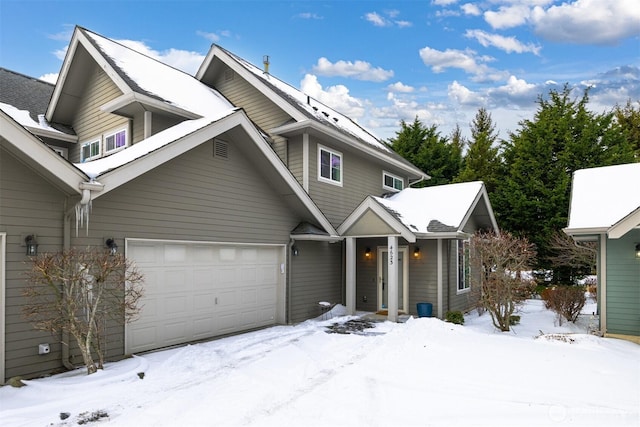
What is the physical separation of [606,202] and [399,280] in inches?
234

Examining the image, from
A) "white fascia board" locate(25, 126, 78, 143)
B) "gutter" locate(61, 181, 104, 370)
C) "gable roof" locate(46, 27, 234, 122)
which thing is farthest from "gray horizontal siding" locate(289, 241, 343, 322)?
"white fascia board" locate(25, 126, 78, 143)

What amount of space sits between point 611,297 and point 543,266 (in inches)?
461

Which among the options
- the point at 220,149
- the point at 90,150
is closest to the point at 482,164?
the point at 220,149

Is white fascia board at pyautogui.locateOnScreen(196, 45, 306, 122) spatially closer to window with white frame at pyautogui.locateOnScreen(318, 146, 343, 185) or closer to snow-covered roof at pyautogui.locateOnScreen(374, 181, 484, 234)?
window with white frame at pyautogui.locateOnScreen(318, 146, 343, 185)

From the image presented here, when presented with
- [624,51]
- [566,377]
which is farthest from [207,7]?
[624,51]

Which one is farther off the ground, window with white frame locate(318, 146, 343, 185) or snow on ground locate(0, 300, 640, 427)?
window with white frame locate(318, 146, 343, 185)

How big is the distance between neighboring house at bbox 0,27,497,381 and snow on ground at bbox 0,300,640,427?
1190 mm

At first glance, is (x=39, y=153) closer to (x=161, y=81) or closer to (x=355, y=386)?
(x=355, y=386)

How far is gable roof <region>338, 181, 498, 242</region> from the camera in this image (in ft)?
37.8

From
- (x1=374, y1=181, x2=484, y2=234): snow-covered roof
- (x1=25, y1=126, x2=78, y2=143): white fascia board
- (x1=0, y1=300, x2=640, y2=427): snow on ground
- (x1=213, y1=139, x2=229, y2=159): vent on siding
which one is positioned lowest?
(x1=0, y1=300, x2=640, y2=427): snow on ground

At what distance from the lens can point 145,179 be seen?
7.39 meters

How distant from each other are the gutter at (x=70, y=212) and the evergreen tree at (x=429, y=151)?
2317 centimetres

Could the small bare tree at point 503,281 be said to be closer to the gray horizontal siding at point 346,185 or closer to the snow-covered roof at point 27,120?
the gray horizontal siding at point 346,185

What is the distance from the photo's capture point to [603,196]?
10414 millimetres
